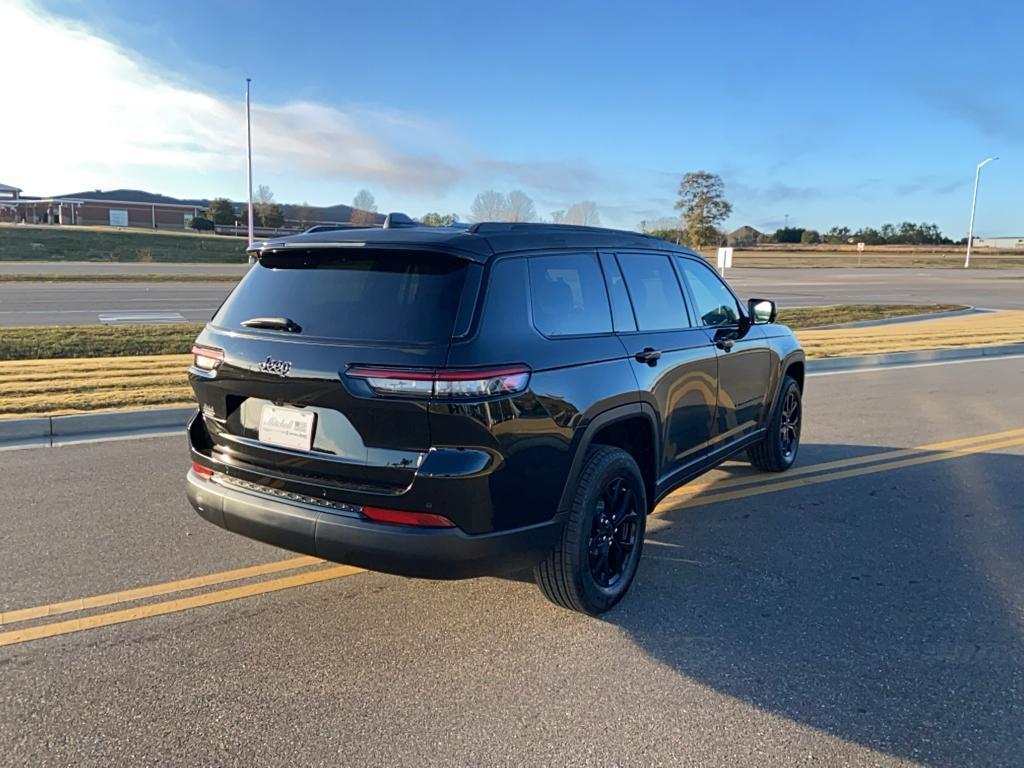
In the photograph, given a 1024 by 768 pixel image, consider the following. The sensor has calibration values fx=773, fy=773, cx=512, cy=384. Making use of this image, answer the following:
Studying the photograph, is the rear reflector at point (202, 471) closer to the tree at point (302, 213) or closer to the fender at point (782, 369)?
the fender at point (782, 369)

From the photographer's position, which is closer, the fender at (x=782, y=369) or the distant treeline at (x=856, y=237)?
the fender at (x=782, y=369)

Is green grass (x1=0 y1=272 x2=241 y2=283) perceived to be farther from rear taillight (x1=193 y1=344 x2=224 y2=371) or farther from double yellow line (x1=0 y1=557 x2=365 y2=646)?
rear taillight (x1=193 y1=344 x2=224 y2=371)

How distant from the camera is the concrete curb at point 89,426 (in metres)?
6.80

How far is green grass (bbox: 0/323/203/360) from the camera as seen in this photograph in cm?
1078

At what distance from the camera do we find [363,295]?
10.8ft

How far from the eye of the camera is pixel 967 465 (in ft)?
21.7

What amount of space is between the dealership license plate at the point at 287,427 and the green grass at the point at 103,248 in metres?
44.7

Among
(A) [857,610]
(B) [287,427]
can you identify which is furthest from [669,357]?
(B) [287,427]

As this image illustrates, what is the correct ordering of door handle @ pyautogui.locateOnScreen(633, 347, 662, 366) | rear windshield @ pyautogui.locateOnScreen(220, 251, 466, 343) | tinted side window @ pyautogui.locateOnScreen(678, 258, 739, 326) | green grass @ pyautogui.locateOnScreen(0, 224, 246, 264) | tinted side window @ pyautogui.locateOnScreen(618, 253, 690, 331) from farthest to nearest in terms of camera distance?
green grass @ pyautogui.locateOnScreen(0, 224, 246, 264) < tinted side window @ pyautogui.locateOnScreen(678, 258, 739, 326) < tinted side window @ pyautogui.locateOnScreen(618, 253, 690, 331) < door handle @ pyautogui.locateOnScreen(633, 347, 662, 366) < rear windshield @ pyautogui.locateOnScreen(220, 251, 466, 343)

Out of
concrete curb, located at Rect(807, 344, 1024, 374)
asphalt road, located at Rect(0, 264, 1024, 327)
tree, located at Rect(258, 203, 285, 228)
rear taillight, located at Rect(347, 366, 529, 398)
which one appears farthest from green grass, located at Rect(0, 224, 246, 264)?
rear taillight, located at Rect(347, 366, 529, 398)

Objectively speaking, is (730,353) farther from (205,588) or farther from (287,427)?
(205,588)

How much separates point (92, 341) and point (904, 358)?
1312cm

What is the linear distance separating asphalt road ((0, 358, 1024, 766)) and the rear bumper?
0.48 m

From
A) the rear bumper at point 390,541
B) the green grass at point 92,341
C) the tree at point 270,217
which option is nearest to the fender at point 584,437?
the rear bumper at point 390,541
